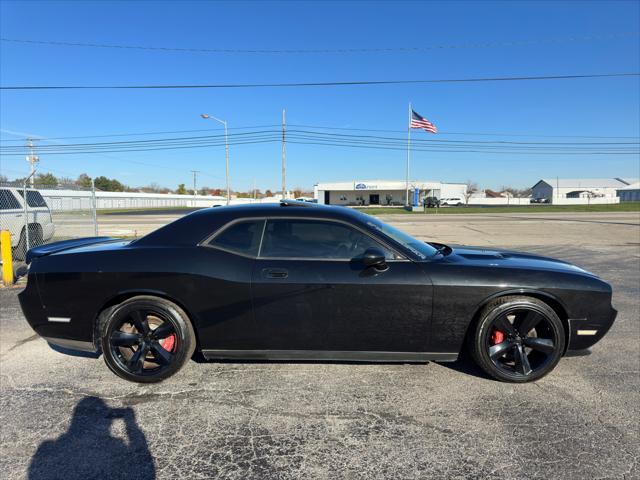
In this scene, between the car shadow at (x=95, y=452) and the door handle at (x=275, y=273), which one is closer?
the car shadow at (x=95, y=452)

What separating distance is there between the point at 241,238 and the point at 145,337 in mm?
1169

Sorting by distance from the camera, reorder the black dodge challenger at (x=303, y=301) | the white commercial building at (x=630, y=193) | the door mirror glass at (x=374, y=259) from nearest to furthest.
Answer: the door mirror glass at (x=374, y=259)
the black dodge challenger at (x=303, y=301)
the white commercial building at (x=630, y=193)

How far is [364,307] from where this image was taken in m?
3.10

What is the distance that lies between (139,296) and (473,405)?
2814 millimetres

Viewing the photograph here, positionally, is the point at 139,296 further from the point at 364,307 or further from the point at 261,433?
the point at 364,307

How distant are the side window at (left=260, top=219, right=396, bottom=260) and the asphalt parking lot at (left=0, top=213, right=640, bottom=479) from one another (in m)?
1.08

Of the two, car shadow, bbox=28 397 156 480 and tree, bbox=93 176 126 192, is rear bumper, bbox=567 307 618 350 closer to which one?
car shadow, bbox=28 397 156 480

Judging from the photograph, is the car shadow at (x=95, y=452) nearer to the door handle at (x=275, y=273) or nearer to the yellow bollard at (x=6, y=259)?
the door handle at (x=275, y=273)

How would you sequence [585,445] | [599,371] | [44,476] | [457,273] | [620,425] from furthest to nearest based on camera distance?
[599,371] → [457,273] → [620,425] → [585,445] → [44,476]

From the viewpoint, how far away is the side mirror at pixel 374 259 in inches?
118

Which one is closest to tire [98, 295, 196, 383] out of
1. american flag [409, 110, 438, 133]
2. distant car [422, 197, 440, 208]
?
american flag [409, 110, 438, 133]

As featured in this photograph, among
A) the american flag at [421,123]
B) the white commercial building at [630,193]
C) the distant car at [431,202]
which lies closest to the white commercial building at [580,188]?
the white commercial building at [630,193]

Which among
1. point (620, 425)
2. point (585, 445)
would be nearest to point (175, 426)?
point (585, 445)

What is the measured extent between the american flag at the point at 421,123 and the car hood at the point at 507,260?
3430 cm
